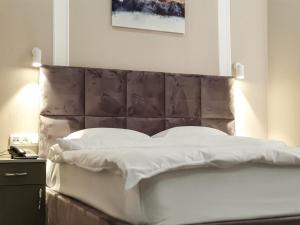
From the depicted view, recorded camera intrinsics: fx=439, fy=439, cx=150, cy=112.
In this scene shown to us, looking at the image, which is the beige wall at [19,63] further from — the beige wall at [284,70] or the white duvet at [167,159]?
the beige wall at [284,70]

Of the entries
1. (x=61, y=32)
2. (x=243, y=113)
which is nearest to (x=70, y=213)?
(x=61, y=32)

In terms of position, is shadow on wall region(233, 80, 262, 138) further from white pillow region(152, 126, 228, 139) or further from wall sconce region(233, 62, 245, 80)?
white pillow region(152, 126, 228, 139)

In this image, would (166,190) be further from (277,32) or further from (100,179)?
(277,32)

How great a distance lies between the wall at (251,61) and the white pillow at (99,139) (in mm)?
1337

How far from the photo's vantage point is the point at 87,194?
8.27 feet

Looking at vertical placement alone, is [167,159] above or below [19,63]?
below

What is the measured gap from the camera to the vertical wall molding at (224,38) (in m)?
4.56

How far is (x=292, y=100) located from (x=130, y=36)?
1.88m

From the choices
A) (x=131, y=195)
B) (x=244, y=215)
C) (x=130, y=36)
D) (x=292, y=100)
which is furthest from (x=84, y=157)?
(x=292, y=100)

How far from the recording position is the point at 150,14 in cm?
423

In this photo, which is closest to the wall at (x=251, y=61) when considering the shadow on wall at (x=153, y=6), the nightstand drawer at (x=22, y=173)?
the shadow on wall at (x=153, y=6)

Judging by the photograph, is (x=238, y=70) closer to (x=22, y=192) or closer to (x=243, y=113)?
(x=243, y=113)

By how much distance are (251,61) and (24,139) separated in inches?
98.7

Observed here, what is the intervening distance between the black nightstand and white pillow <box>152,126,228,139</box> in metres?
1.11
